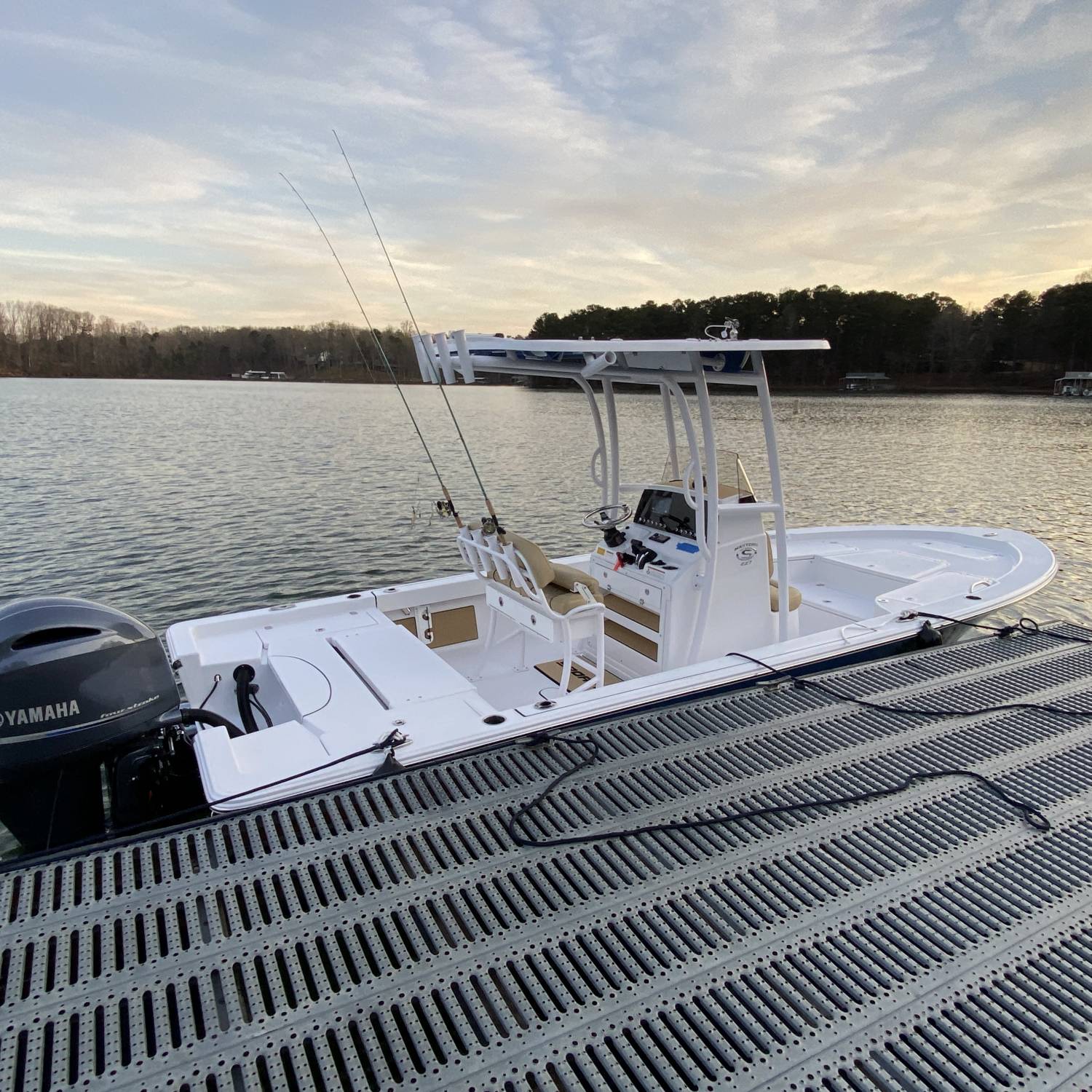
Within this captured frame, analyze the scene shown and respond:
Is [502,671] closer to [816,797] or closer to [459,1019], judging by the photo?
[816,797]

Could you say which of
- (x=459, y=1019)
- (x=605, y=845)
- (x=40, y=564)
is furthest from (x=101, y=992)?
(x=40, y=564)

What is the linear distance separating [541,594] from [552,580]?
0.17 meters

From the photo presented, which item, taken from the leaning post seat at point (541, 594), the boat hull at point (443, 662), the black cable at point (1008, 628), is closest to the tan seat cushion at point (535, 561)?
the leaning post seat at point (541, 594)

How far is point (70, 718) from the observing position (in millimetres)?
2416

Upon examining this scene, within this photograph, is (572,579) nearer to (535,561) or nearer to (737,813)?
(535,561)

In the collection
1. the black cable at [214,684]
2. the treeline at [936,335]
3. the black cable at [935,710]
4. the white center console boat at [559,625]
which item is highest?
the treeline at [936,335]

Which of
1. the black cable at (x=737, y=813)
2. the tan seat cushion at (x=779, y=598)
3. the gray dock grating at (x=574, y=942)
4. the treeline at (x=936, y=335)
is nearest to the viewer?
the gray dock grating at (x=574, y=942)

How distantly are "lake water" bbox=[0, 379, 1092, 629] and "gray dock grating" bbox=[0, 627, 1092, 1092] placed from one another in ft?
13.4

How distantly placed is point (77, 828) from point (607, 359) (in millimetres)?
2773

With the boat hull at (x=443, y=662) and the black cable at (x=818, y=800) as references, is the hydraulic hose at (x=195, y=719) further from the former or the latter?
the black cable at (x=818, y=800)

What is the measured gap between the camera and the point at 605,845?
2.28 m

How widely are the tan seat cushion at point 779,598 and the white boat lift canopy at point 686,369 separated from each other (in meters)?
0.07

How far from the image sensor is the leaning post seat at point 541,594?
3641 mm

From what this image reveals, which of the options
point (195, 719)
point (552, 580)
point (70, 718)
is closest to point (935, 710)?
point (552, 580)
